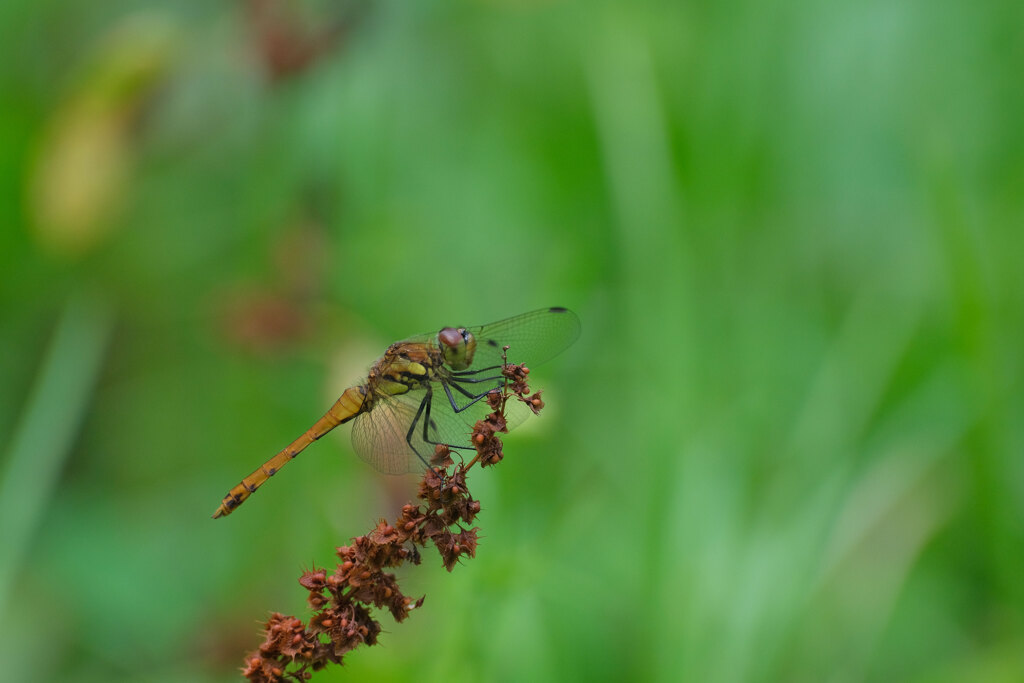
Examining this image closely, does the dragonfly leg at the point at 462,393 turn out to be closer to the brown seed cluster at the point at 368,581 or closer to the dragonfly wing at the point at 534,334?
the dragonfly wing at the point at 534,334

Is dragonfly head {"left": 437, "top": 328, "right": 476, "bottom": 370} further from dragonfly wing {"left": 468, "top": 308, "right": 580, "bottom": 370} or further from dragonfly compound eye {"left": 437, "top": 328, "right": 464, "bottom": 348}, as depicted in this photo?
dragonfly wing {"left": 468, "top": 308, "right": 580, "bottom": 370}

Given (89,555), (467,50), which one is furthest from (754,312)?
(89,555)

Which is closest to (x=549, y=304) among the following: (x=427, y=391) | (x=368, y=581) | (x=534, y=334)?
(x=534, y=334)

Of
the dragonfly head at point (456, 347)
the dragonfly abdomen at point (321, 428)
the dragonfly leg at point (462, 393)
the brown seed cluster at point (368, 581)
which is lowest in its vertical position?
the brown seed cluster at point (368, 581)

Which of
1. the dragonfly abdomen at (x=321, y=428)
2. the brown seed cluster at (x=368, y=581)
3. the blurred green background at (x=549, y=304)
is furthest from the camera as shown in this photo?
the blurred green background at (x=549, y=304)

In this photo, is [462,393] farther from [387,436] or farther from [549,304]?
[549,304]

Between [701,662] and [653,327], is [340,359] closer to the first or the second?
[653,327]

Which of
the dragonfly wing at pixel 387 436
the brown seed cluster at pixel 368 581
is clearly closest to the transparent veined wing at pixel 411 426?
the dragonfly wing at pixel 387 436
